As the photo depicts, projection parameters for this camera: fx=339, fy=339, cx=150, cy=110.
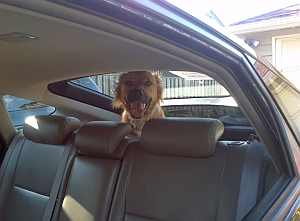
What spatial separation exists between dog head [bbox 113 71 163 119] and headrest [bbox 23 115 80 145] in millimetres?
822

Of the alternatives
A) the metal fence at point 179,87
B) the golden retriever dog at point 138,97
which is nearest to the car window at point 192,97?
the metal fence at point 179,87

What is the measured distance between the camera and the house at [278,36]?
22.1ft

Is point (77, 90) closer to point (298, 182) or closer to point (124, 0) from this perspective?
point (298, 182)

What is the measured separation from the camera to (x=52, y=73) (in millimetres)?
2984

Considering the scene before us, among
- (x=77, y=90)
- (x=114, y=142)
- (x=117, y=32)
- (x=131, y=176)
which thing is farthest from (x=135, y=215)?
(x=77, y=90)

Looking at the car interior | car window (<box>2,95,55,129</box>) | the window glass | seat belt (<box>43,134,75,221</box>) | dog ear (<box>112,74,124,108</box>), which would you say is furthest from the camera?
dog ear (<box>112,74,124,108</box>)

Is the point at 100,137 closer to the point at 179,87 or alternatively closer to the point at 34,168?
the point at 34,168

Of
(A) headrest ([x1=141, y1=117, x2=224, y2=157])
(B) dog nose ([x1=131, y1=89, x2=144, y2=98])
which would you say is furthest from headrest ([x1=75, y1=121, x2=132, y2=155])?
(B) dog nose ([x1=131, y1=89, x2=144, y2=98])

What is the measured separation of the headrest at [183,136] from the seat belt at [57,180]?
0.80 meters

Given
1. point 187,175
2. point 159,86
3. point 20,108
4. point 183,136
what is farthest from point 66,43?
point 159,86

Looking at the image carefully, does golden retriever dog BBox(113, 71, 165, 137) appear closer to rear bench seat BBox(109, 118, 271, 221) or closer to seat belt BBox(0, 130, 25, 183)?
seat belt BBox(0, 130, 25, 183)

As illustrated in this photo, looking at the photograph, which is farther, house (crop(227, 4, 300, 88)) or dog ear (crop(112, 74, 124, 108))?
house (crop(227, 4, 300, 88))

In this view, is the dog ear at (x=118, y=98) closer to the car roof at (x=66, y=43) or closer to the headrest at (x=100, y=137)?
the car roof at (x=66, y=43)

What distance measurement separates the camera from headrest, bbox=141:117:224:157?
2051 mm
